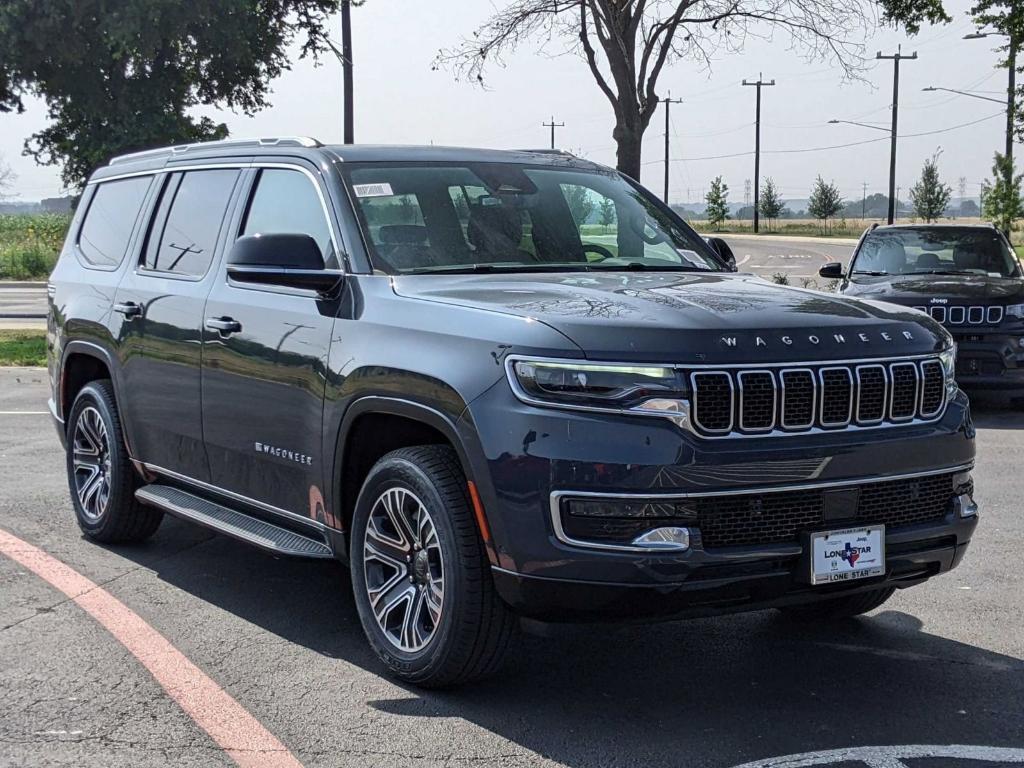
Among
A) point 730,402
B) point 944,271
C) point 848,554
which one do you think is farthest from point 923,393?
point 944,271

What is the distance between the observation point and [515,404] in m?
4.21

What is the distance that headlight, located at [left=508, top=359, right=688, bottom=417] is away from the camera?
4129 millimetres

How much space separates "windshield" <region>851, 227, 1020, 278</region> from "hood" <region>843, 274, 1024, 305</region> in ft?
0.77

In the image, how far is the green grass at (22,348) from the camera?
53.8ft

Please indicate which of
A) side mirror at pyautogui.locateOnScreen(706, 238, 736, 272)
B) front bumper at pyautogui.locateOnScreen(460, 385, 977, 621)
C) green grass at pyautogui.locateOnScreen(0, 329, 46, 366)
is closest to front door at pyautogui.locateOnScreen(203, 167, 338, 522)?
front bumper at pyautogui.locateOnScreen(460, 385, 977, 621)

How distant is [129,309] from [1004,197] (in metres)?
36.4

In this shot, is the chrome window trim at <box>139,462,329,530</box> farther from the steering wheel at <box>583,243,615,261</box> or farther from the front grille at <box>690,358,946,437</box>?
the front grille at <box>690,358,946,437</box>

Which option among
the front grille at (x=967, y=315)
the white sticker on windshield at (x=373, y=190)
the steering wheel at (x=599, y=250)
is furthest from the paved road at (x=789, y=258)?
the white sticker on windshield at (x=373, y=190)

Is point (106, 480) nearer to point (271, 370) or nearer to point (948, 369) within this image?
point (271, 370)

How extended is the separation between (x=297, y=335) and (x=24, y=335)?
16.0 metres

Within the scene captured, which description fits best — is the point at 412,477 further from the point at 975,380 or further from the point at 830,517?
the point at 975,380

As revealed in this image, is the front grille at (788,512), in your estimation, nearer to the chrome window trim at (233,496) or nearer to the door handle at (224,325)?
the chrome window trim at (233,496)

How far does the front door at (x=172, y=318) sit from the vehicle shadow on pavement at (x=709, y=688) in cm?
83

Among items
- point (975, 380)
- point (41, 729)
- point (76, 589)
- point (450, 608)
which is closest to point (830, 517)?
point (450, 608)
